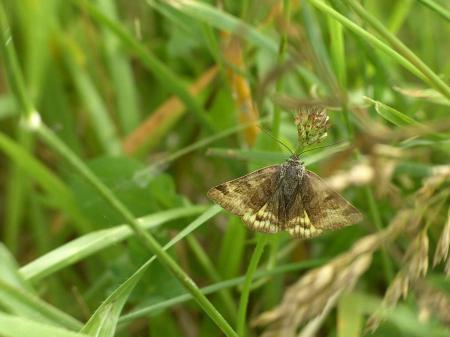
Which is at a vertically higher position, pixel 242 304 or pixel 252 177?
pixel 252 177

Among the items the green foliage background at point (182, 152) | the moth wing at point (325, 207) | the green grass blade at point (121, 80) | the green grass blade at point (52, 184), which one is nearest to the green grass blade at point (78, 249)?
the green foliage background at point (182, 152)

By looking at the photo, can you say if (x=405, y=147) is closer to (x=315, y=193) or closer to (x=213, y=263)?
(x=315, y=193)

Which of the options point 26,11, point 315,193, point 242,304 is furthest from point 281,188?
point 26,11

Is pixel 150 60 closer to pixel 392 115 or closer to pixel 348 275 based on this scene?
pixel 392 115

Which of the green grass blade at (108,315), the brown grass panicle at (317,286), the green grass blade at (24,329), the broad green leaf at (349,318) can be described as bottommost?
the broad green leaf at (349,318)

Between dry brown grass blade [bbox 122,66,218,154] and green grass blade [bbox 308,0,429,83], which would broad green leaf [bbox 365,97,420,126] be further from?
dry brown grass blade [bbox 122,66,218,154]

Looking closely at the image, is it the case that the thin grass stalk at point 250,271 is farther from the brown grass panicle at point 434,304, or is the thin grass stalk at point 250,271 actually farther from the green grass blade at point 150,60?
the green grass blade at point 150,60

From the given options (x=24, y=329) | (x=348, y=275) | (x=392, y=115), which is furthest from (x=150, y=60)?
(x=348, y=275)

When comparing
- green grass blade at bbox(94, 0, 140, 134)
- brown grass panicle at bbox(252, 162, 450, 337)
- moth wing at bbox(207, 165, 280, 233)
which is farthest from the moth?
green grass blade at bbox(94, 0, 140, 134)
